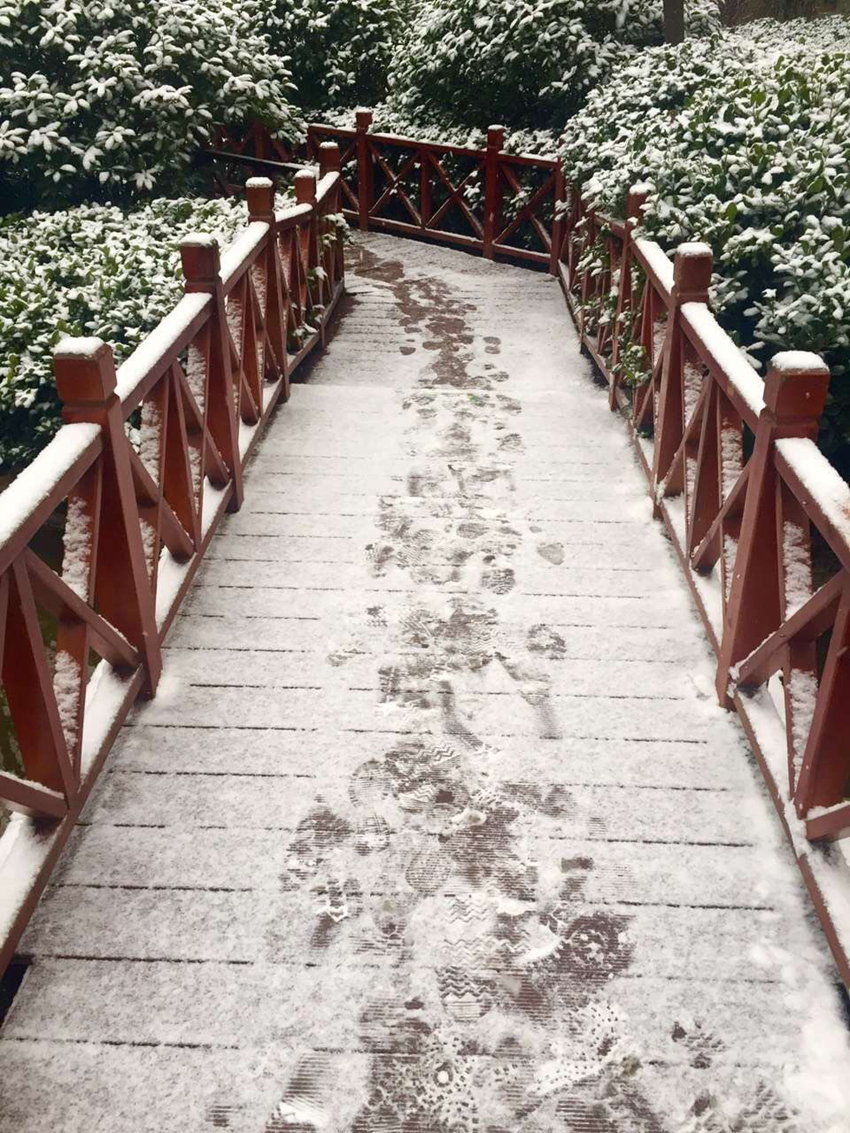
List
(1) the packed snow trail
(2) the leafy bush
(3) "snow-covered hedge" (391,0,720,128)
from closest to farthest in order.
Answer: (1) the packed snow trail < (3) "snow-covered hedge" (391,0,720,128) < (2) the leafy bush

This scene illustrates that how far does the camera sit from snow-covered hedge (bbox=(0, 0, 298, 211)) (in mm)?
7441

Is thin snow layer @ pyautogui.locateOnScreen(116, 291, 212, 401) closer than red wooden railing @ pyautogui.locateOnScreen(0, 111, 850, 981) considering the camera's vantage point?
No

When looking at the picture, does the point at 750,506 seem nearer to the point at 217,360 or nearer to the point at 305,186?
the point at 217,360

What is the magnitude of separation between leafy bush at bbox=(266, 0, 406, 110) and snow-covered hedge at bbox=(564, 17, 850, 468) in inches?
272

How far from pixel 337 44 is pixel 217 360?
29.4 feet

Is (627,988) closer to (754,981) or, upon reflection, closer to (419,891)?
(754,981)

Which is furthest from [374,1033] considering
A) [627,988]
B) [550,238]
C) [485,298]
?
[550,238]

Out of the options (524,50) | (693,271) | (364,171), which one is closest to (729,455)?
(693,271)

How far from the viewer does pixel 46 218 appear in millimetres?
7188

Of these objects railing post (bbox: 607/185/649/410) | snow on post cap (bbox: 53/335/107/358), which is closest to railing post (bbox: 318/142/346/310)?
railing post (bbox: 607/185/649/410)

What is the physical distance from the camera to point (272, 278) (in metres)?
5.47

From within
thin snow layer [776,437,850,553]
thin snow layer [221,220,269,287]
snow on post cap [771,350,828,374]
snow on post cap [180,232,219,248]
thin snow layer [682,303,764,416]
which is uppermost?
snow on post cap [180,232,219,248]

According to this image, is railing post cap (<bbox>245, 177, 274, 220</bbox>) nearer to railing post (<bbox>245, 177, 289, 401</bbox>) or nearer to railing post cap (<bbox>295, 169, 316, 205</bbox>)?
railing post (<bbox>245, 177, 289, 401</bbox>)

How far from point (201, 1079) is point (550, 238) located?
8.39 meters
